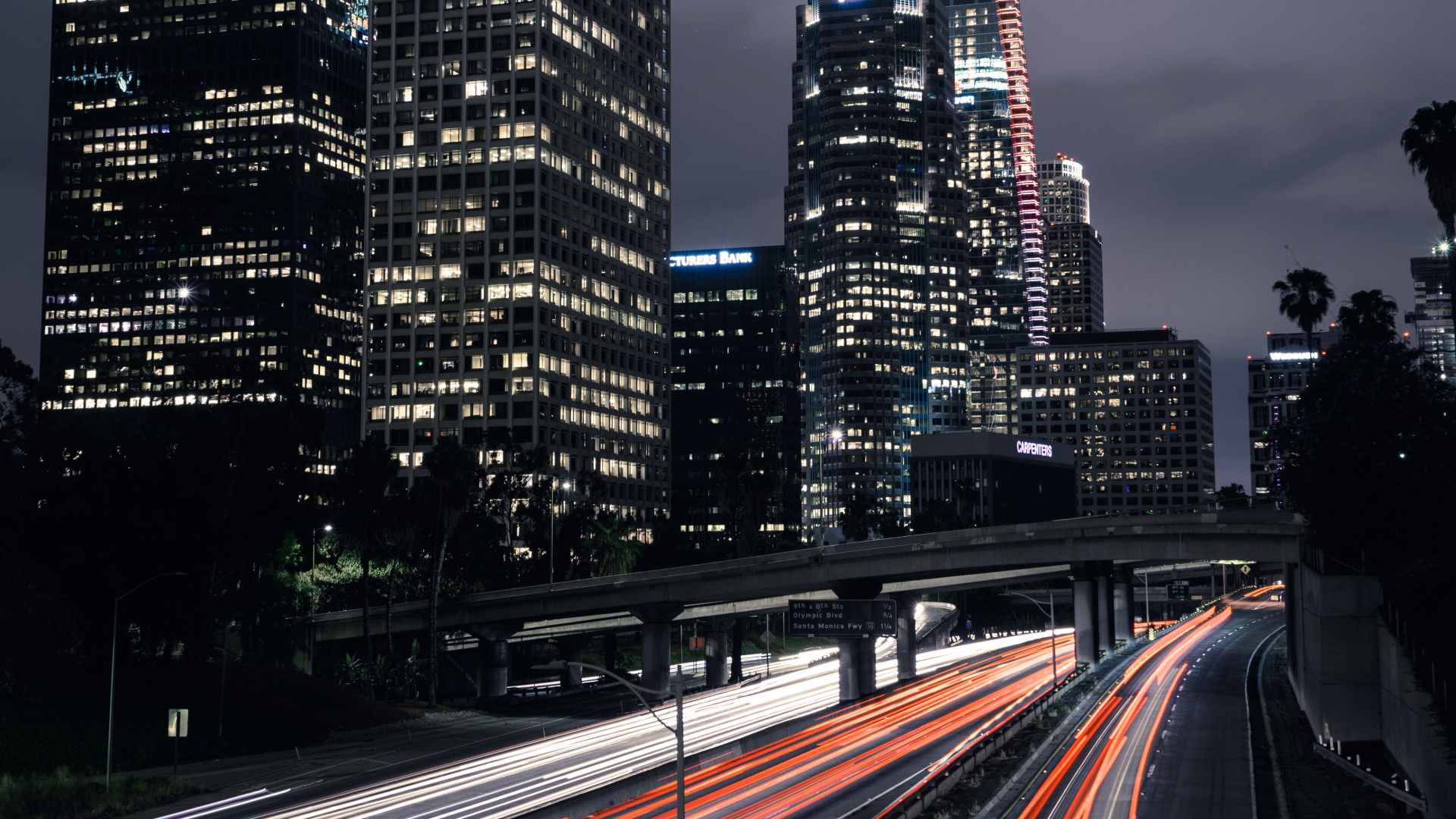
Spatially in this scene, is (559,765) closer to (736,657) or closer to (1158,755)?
(1158,755)

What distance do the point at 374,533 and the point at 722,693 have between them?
106 feet

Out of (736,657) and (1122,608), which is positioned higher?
(1122,608)

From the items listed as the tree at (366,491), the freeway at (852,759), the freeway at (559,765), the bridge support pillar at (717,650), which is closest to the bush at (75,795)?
the freeway at (559,765)

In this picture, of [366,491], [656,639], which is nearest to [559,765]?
[656,639]

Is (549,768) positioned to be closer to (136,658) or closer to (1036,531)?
(136,658)

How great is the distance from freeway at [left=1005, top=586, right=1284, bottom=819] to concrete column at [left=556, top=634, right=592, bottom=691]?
54.2 metres

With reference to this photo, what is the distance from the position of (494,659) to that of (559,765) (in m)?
51.9

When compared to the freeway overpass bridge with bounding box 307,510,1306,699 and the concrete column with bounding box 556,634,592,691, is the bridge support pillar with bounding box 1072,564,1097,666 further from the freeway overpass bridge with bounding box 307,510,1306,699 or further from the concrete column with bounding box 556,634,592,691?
the concrete column with bounding box 556,634,592,691

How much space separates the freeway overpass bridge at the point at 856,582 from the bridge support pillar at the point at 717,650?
0.15m

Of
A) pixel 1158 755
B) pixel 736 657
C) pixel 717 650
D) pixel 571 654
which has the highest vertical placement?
pixel 1158 755

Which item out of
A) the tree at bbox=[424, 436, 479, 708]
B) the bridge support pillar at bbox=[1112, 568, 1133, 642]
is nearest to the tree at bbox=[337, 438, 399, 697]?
the tree at bbox=[424, 436, 479, 708]

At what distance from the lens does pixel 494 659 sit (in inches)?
4631

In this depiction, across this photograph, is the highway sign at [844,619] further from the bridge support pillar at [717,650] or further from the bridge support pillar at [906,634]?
the bridge support pillar at [717,650]

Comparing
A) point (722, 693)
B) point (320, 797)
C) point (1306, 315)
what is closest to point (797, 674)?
point (722, 693)
